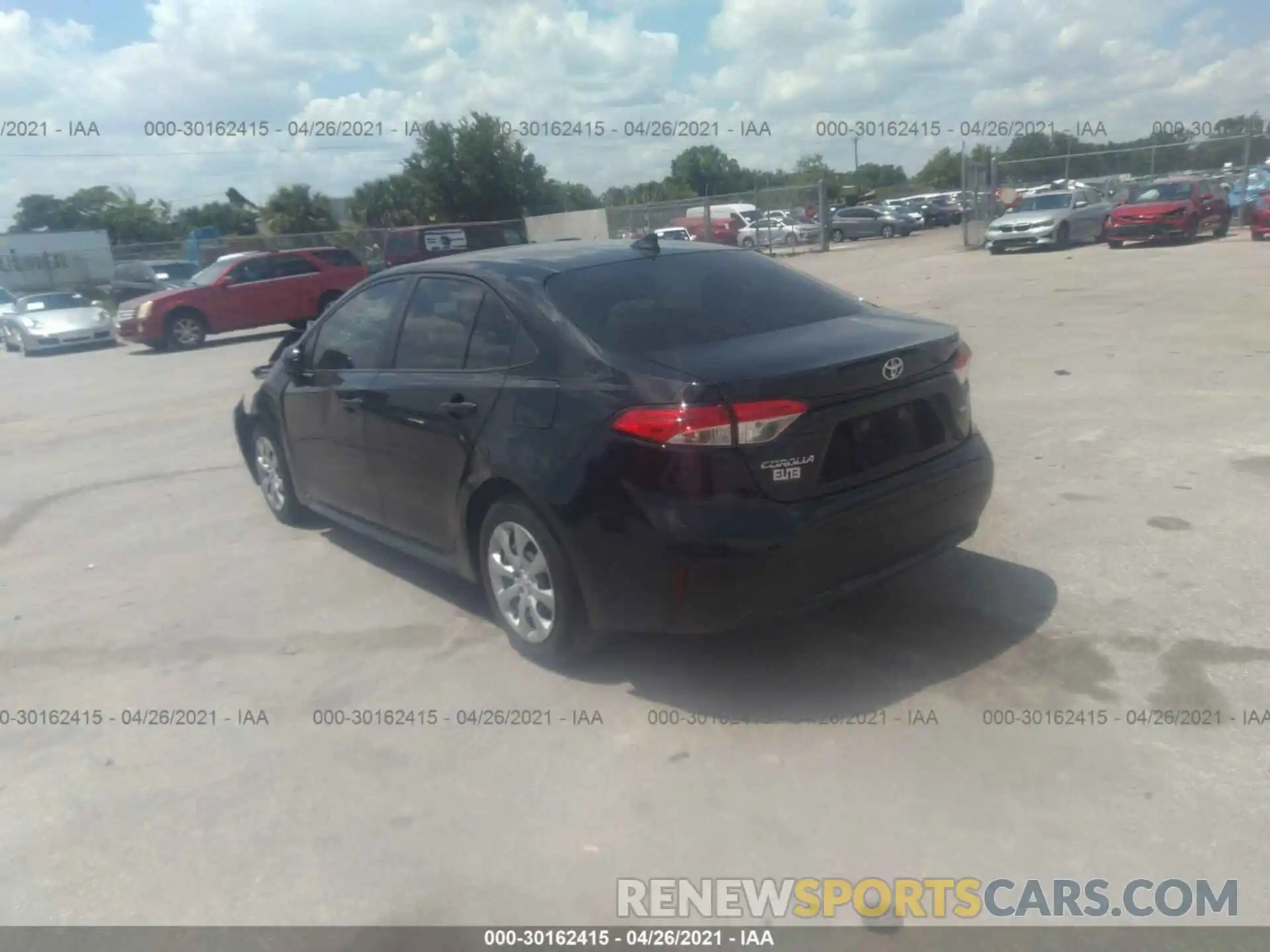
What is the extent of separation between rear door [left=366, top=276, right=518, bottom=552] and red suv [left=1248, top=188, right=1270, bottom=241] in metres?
22.2

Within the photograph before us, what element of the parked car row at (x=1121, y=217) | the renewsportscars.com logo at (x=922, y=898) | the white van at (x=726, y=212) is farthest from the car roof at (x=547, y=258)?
the white van at (x=726, y=212)

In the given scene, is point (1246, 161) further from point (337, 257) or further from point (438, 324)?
point (438, 324)

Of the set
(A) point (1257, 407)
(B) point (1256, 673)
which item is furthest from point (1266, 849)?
(A) point (1257, 407)

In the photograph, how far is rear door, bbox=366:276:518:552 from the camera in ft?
15.1

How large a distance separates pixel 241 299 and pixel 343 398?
55.9ft

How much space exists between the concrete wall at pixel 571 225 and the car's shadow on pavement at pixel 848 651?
3436 cm

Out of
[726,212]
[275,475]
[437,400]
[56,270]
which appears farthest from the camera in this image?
[56,270]

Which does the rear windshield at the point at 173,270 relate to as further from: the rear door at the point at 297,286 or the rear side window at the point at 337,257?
the rear door at the point at 297,286

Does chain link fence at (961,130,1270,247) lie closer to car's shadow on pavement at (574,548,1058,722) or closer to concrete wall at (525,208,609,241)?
concrete wall at (525,208,609,241)

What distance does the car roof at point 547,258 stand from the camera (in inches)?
187

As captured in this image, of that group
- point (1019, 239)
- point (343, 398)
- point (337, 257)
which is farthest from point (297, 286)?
point (343, 398)

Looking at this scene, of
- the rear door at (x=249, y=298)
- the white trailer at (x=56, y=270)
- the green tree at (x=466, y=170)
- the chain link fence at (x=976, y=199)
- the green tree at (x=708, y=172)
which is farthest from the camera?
the green tree at (x=708, y=172)

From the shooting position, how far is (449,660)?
186 inches

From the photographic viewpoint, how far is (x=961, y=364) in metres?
4.57
